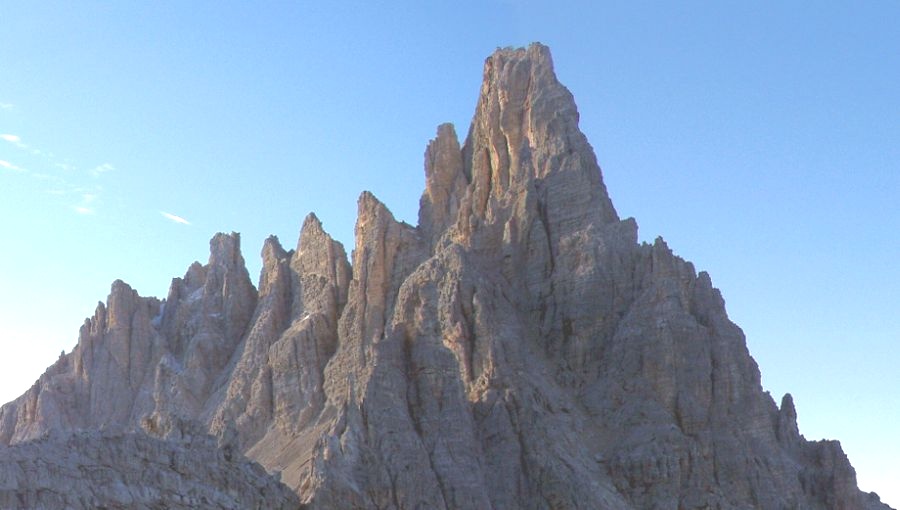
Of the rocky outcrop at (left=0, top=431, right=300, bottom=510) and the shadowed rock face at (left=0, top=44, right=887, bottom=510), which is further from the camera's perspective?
the shadowed rock face at (left=0, top=44, right=887, bottom=510)

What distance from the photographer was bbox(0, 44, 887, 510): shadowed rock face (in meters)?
95.5

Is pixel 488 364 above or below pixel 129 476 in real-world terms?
above

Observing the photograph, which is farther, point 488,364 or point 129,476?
point 488,364

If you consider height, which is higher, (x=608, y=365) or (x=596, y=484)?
(x=608, y=365)

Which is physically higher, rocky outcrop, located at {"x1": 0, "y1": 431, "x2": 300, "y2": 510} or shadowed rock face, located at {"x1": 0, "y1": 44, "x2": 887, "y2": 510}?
shadowed rock face, located at {"x1": 0, "y1": 44, "x2": 887, "y2": 510}

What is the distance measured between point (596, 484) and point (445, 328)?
1766cm

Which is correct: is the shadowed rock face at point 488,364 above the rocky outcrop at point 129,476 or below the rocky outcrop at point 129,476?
above

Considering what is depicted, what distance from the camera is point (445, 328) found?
109 meters

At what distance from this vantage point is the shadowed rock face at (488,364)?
95.5 meters

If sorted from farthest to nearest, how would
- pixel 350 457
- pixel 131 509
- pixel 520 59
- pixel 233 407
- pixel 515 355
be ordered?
pixel 520 59
pixel 233 407
pixel 515 355
pixel 350 457
pixel 131 509

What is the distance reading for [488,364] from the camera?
346ft

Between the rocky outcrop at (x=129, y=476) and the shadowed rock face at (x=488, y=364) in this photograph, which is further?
the shadowed rock face at (x=488, y=364)

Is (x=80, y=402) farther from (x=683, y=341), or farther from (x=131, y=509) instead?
(x=131, y=509)

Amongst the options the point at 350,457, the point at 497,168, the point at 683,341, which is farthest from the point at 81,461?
the point at 497,168
